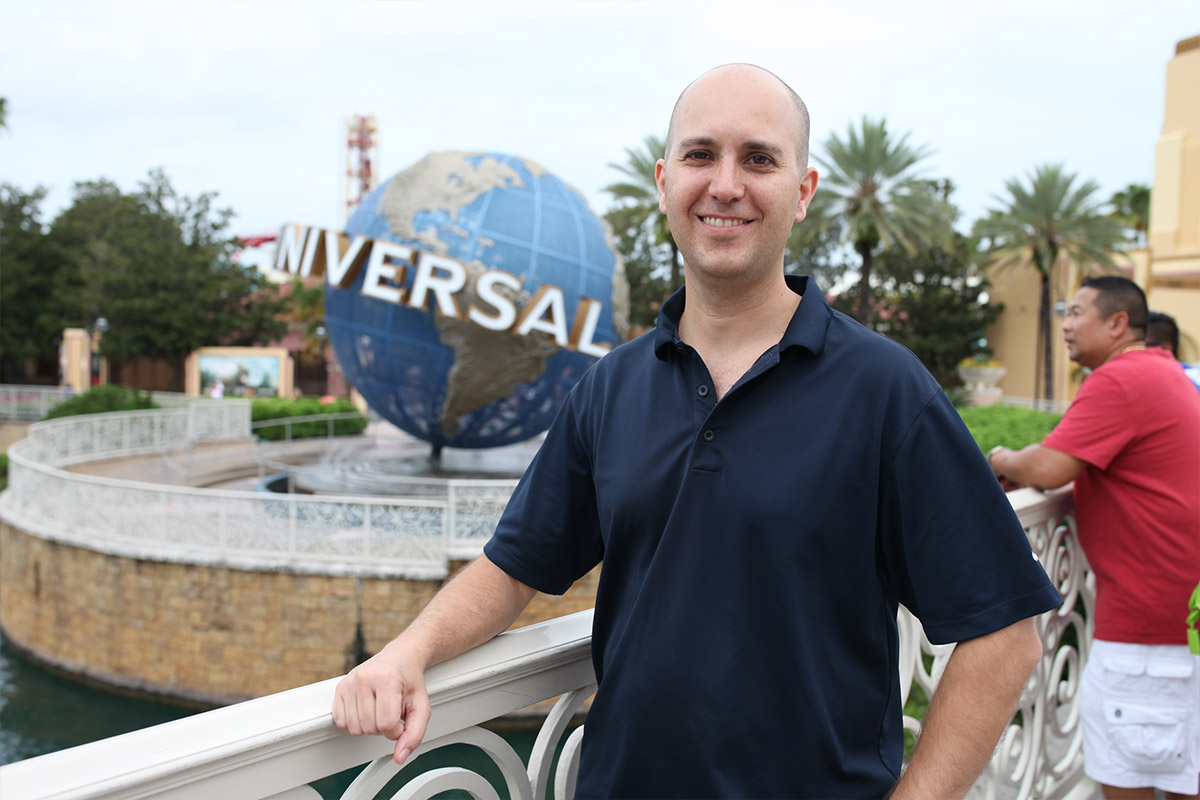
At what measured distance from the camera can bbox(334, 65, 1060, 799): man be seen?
1.33 m

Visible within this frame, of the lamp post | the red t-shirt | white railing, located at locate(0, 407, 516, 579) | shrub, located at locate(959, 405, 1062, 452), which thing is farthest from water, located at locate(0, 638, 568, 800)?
the lamp post

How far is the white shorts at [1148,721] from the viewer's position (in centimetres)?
253

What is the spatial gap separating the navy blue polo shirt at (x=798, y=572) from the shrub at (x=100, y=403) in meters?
22.2

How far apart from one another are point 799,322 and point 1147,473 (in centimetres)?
173

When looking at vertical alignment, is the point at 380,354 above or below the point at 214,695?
above

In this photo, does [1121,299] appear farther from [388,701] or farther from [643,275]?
[643,275]

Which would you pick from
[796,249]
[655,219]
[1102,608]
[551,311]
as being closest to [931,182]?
[796,249]

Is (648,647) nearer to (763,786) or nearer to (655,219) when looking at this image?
(763,786)

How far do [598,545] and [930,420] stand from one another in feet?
2.24

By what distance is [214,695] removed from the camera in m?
9.38

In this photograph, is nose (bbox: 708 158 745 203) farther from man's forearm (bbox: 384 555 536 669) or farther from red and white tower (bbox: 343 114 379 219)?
red and white tower (bbox: 343 114 379 219)

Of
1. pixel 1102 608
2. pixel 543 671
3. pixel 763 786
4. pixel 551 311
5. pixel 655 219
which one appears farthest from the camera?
pixel 655 219

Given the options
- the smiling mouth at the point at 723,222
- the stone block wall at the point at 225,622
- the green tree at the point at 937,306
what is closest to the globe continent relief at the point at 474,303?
the stone block wall at the point at 225,622

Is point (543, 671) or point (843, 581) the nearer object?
point (843, 581)
